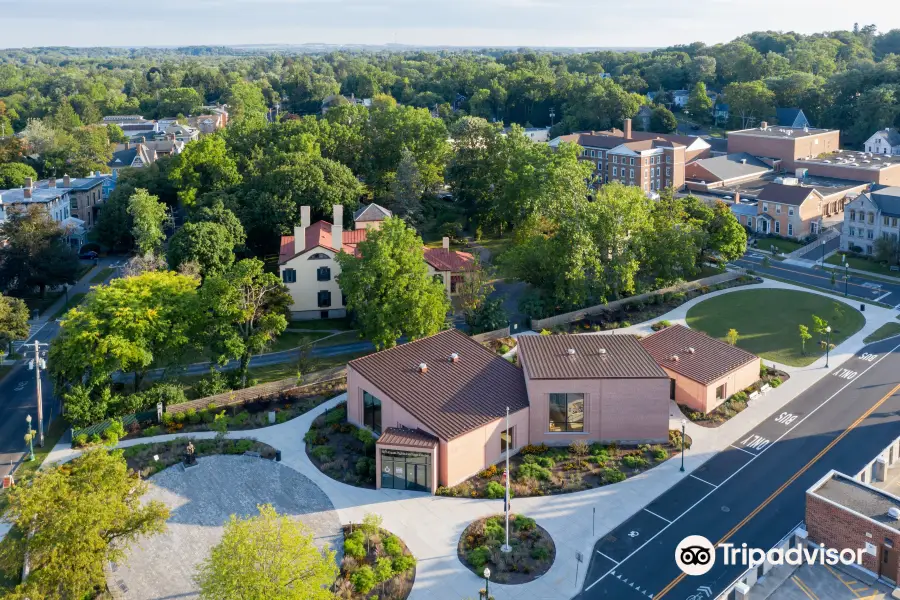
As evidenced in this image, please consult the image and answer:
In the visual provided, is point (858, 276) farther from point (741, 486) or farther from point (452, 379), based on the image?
point (452, 379)

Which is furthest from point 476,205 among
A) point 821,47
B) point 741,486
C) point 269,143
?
point 821,47

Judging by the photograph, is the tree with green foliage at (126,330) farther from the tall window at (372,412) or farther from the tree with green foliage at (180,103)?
the tree with green foliage at (180,103)

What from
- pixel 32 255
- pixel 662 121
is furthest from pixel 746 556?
pixel 662 121

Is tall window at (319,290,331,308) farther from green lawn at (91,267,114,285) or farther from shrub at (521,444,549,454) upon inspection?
shrub at (521,444,549,454)

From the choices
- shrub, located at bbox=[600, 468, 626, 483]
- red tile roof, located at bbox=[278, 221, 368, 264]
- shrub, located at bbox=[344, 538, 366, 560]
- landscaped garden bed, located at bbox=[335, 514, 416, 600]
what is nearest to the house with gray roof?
red tile roof, located at bbox=[278, 221, 368, 264]

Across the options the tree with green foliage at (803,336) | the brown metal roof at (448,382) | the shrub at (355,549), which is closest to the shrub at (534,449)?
the brown metal roof at (448,382)

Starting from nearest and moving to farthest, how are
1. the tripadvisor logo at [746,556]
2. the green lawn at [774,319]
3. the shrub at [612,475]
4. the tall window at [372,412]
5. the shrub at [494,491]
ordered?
the tripadvisor logo at [746,556]
the shrub at [494,491]
the shrub at [612,475]
the tall window at [372,412]
the green lawn at [774,319]
